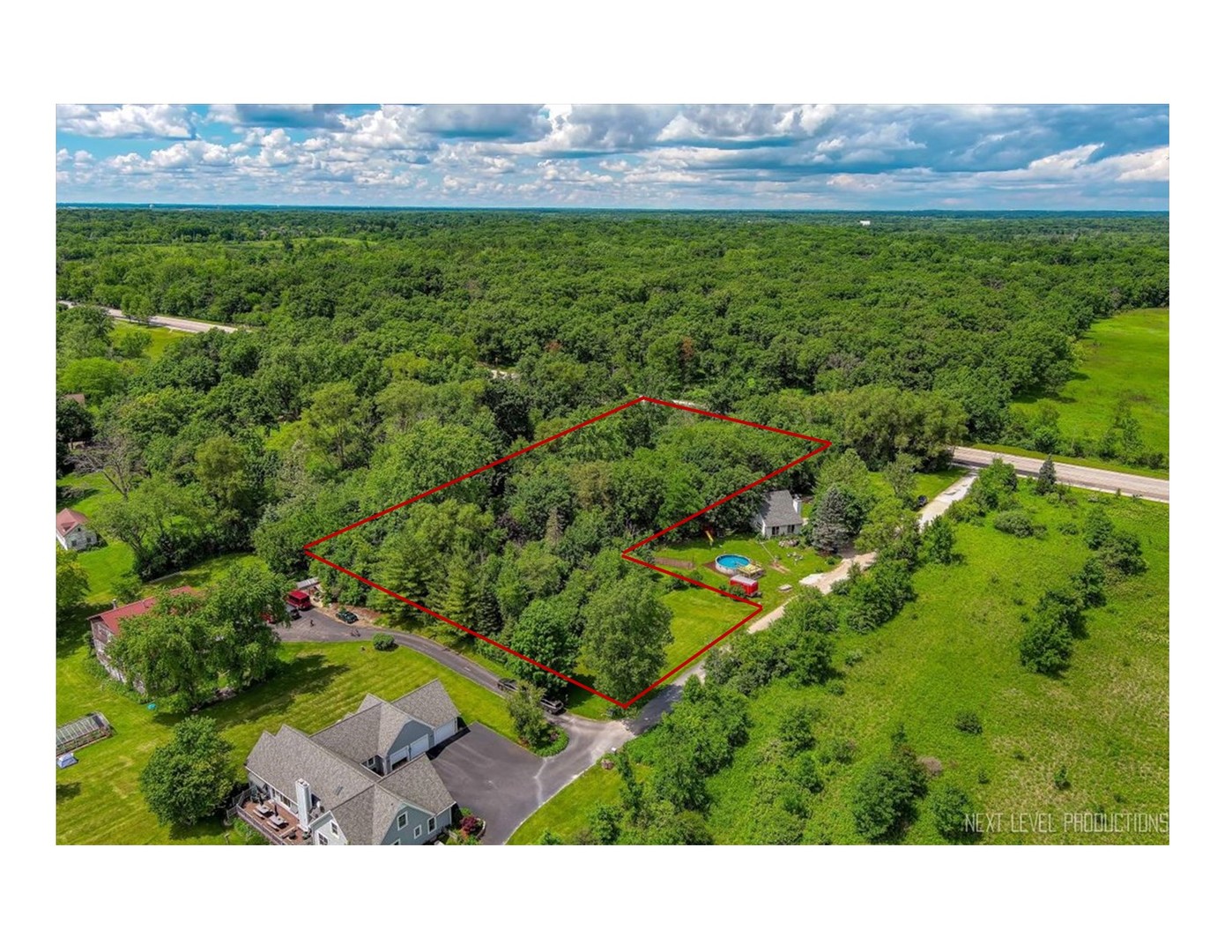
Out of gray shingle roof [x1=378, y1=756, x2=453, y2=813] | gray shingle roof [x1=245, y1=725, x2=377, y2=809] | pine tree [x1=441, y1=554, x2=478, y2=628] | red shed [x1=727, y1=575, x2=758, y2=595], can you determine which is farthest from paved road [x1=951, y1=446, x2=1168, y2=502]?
gray shingle roof [x1=245, y1=725, x2=377, y2=809]

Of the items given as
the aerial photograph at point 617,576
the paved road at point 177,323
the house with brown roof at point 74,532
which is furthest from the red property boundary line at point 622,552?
the paved road at point 177,323

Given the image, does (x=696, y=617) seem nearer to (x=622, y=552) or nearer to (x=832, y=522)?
(x=622, y=552)

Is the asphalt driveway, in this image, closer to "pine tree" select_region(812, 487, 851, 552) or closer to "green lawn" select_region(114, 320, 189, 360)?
"pine tree" select_region(812, 487, 851, 552)

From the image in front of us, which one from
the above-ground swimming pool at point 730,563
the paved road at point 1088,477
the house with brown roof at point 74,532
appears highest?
the paved road at point 1088,477

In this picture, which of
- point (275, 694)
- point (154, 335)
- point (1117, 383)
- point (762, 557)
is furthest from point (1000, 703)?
point (154, 335)

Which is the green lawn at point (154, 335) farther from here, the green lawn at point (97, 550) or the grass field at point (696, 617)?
the grass field at point (696, 617)

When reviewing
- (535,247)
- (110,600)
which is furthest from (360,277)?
(110,600)

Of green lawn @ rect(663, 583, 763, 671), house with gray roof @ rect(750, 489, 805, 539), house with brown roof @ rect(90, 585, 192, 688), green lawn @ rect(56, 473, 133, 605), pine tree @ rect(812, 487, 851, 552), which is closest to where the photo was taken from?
house with brown roof @ rect(90, 585, 192, 688)
